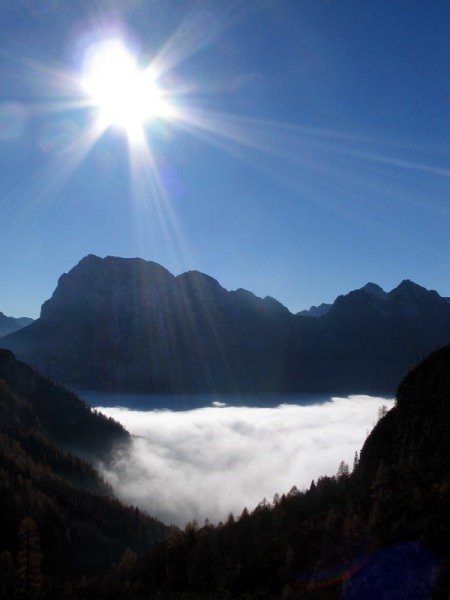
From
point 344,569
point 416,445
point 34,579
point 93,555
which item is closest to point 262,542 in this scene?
point 416,445

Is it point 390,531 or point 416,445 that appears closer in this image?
point 390,531

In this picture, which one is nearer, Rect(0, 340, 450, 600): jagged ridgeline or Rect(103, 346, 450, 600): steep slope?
Rect(103, 346, 450, 600): steep slope

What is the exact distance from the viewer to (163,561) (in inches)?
4013

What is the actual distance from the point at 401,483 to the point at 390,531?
12491 millimetres

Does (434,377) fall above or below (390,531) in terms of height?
above

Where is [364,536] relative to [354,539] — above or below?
above

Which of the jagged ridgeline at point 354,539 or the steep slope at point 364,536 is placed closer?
the steep slope at point 364,536

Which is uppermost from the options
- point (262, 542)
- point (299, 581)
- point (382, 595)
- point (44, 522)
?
point (382, 595)

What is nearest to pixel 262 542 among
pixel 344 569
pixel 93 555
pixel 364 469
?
pixel 364 469

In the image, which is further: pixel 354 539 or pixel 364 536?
pixel 354 539

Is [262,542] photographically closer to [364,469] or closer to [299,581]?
[364,469]

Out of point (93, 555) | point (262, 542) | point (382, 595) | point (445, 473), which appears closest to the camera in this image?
point (382, 595)

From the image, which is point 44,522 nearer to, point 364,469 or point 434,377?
point 364,469

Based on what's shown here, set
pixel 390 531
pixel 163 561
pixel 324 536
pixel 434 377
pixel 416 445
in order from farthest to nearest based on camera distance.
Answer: pixel 163 561 < pixel 434 377 < pixel 416 445 < pixel 324 536 < pixel 390 531
